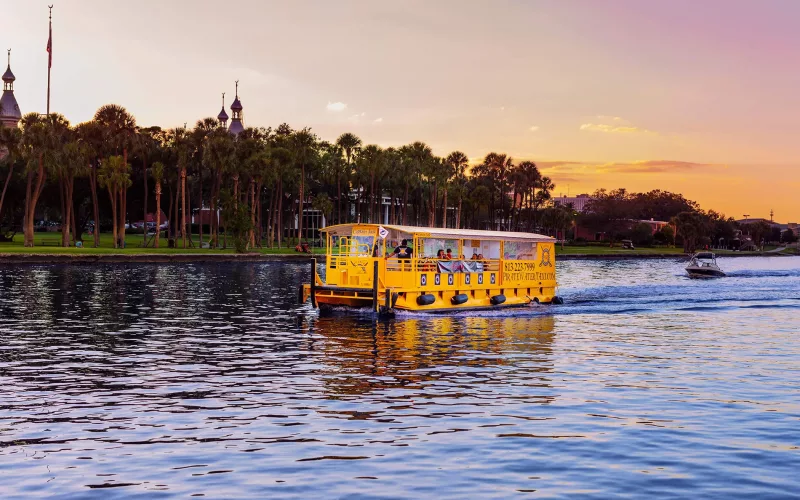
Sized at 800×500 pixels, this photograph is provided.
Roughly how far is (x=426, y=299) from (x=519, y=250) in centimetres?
880

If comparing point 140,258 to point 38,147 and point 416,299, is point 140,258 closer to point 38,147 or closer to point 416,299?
point 38,147

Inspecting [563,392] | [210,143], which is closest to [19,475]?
[563,392]

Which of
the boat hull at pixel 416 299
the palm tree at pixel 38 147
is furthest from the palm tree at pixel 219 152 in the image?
the boat hull at pixel 416 299

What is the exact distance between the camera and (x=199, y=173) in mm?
130750

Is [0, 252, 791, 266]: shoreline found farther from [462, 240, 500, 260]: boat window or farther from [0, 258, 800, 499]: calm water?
[0, 258, 800, 499]: calm water

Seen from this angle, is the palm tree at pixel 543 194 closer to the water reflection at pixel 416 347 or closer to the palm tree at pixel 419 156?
the palm tree at pixel 419 156

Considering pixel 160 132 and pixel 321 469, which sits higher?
pixel 160 132

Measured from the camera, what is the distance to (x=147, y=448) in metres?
15.4

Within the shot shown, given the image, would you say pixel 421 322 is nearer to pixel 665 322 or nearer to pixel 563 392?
pixel 665 322

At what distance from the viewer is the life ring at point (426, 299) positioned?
4138 cm

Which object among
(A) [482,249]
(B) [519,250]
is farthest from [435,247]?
(B) [519,250]

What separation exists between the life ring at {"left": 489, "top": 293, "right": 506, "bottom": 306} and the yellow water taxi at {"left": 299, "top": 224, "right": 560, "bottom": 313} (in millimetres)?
51

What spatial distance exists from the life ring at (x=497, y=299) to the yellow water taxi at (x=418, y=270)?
51 millimetres

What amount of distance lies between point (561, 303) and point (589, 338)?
16.9 m
